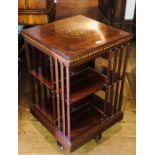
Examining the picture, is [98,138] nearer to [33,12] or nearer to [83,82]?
[83,82]

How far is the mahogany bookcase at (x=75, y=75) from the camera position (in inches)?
44.7

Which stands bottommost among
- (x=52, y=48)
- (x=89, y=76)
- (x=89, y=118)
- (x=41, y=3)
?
(x=89, y=118)

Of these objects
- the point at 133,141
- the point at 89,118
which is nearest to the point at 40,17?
the point at 89,118

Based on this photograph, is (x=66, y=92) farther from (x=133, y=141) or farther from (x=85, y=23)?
(x=133, y=141)

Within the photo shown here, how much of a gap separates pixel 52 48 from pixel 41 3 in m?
0.53

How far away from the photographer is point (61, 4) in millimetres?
3268

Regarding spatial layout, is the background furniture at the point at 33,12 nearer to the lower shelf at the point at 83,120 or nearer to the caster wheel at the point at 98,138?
the lower shelf at the point at 83,120

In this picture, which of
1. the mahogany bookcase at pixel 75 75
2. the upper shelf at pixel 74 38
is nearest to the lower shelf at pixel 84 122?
the mahogany bookcase at pixel 75 75

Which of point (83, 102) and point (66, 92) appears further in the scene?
point (83, 102)

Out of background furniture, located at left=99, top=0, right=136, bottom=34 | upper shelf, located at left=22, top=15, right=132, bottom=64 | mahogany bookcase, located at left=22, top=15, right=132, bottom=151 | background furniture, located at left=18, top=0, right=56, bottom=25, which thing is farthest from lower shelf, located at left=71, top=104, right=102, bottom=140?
background furniture, located at left=99, top=0, right=136, bottom=34

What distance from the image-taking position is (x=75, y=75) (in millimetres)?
1440

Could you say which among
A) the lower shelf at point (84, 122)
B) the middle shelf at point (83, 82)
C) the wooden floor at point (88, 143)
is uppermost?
the middle shelf at point (83, 82)

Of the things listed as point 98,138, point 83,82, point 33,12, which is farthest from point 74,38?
point 98,138

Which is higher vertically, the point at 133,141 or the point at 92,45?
the point at 92,45
